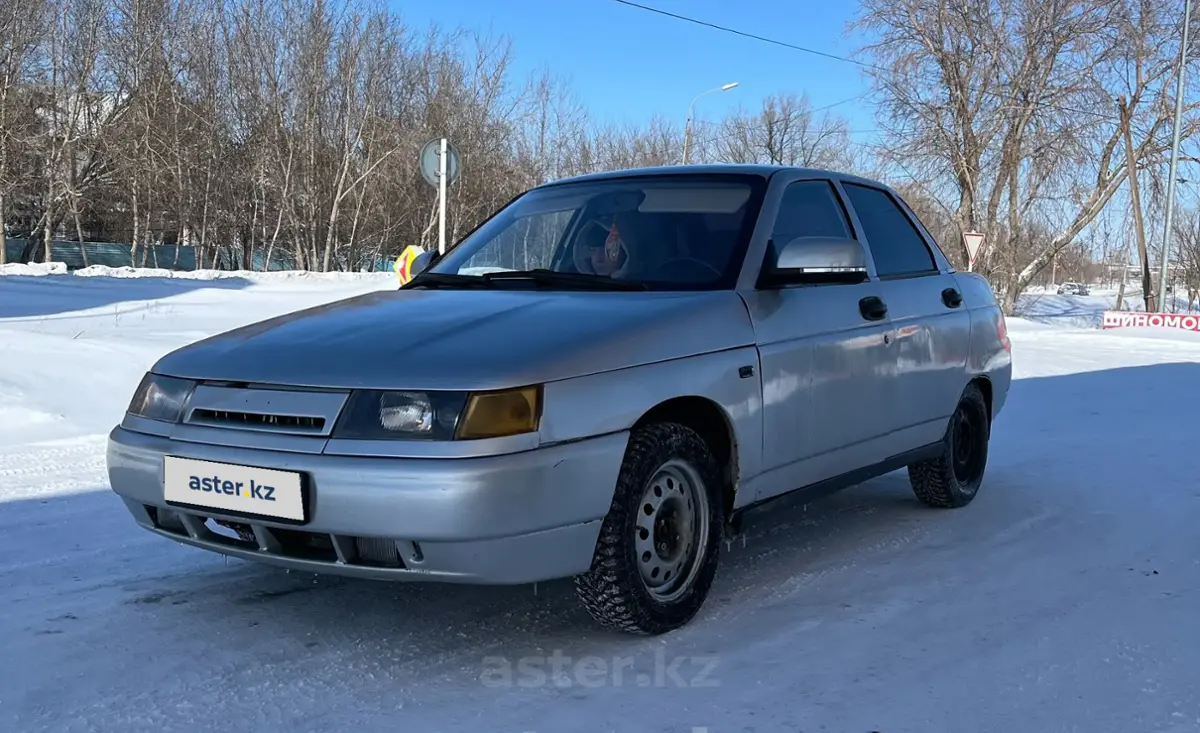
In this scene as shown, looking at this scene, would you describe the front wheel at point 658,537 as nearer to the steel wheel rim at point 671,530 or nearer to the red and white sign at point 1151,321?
the steel wheel rim at point 671,530

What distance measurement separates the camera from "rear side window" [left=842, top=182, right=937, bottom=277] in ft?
15.0

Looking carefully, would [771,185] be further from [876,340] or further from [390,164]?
[390,164]

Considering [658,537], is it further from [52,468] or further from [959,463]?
[52,468]

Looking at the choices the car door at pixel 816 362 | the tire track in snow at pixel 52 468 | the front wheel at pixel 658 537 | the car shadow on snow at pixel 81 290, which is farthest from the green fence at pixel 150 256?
the front wheel at pixel 658 537

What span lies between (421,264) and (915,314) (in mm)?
2253

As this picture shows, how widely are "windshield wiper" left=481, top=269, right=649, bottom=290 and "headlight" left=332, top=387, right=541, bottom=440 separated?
924mm

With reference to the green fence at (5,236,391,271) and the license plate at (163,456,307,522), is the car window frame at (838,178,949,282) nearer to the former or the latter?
the license plate at (163,456,307,522)

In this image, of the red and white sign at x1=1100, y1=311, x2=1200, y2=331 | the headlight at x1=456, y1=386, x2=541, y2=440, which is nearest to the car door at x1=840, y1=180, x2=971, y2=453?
the headlight at x1=456, y1=386, x2=541, y2=440

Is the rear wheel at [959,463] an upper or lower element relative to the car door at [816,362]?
lower

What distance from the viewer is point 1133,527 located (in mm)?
4750

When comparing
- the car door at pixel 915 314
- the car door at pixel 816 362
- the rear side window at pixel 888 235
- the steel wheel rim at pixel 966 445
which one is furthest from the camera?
the steel wheel rim at pixel 966 445

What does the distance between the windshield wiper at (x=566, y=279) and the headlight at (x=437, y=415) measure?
3.03 feet

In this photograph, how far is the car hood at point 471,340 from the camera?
110 inches

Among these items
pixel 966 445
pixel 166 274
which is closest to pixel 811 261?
pixel 966 445
